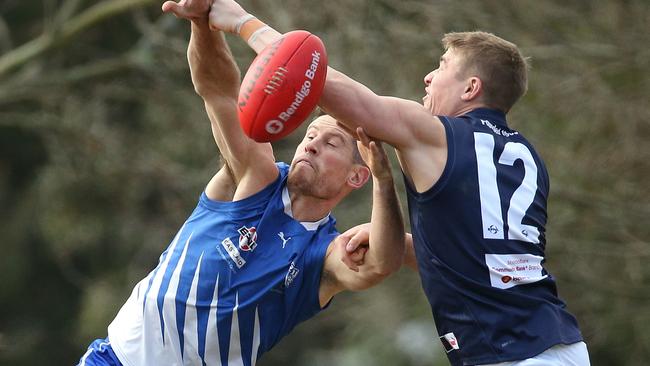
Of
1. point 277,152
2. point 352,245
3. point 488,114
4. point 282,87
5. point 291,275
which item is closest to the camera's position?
point 282,87

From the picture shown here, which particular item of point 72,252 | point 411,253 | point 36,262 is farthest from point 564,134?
point 36,262

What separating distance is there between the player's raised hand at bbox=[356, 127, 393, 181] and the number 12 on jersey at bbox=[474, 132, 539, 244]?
0.43m

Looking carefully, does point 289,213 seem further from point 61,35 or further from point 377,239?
point 61,35

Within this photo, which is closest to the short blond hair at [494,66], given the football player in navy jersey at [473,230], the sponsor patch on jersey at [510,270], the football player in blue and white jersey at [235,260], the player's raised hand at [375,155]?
the football player in navy jersey at [473,230]

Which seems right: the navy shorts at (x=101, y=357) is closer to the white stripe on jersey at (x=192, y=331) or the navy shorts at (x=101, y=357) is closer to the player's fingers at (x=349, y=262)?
the white stripe on jersey at (x=192, y=331)

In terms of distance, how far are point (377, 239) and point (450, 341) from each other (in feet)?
2.14

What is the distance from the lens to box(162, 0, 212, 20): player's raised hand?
5871 millimetres

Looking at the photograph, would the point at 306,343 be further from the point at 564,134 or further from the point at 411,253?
the point at 411,253

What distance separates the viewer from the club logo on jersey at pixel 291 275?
643 centimetres

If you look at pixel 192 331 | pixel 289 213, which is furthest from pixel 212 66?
pixel 192 331

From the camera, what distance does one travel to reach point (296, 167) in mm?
6551

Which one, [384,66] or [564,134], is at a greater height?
[384,66]

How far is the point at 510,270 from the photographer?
5508 mm

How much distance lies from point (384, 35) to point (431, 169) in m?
7.24
